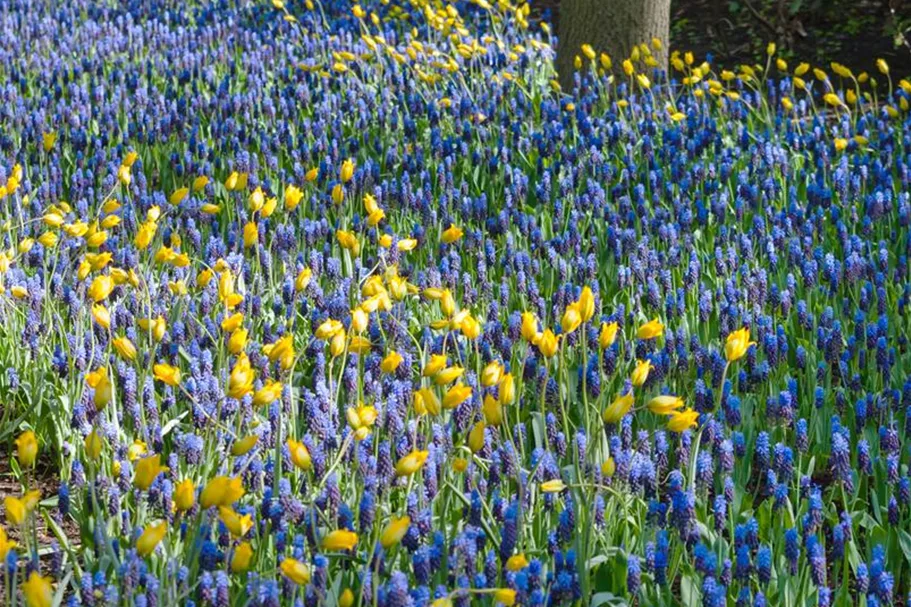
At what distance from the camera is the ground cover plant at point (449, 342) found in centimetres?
274

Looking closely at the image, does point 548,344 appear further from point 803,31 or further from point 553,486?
point 803,31

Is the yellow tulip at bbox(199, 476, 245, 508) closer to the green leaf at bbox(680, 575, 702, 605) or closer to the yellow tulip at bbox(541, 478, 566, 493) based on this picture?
the yellow tulip at bbox(541, 478, 566, 493)

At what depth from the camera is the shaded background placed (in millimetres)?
9989

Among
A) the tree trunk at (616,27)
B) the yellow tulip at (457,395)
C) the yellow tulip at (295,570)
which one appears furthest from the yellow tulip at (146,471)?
the tree trunk at (616,27)

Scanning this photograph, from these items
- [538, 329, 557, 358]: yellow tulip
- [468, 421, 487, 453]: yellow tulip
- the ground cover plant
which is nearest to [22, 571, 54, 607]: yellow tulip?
the ground cover plant

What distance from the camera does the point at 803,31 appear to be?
10578 mm

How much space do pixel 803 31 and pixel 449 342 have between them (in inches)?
288

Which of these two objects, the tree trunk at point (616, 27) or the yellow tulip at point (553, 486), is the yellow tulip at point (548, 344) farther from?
the tree trunk at point (616, 27)

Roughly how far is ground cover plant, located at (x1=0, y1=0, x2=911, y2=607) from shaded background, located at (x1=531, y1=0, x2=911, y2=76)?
9.20ft

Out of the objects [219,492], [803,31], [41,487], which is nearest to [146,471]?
[219,492]

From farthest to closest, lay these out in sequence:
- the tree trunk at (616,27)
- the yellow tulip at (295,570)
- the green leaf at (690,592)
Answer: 1. the tree trunk at (616,27)
2. the green leaf at (690,592)
3. the yellow tulip at (295,570)

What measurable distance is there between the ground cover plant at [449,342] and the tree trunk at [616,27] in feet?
0.50

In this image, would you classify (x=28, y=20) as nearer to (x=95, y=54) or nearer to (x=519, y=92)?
(x=95, y=54)

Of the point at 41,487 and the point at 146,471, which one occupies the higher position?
the point at 41,487
